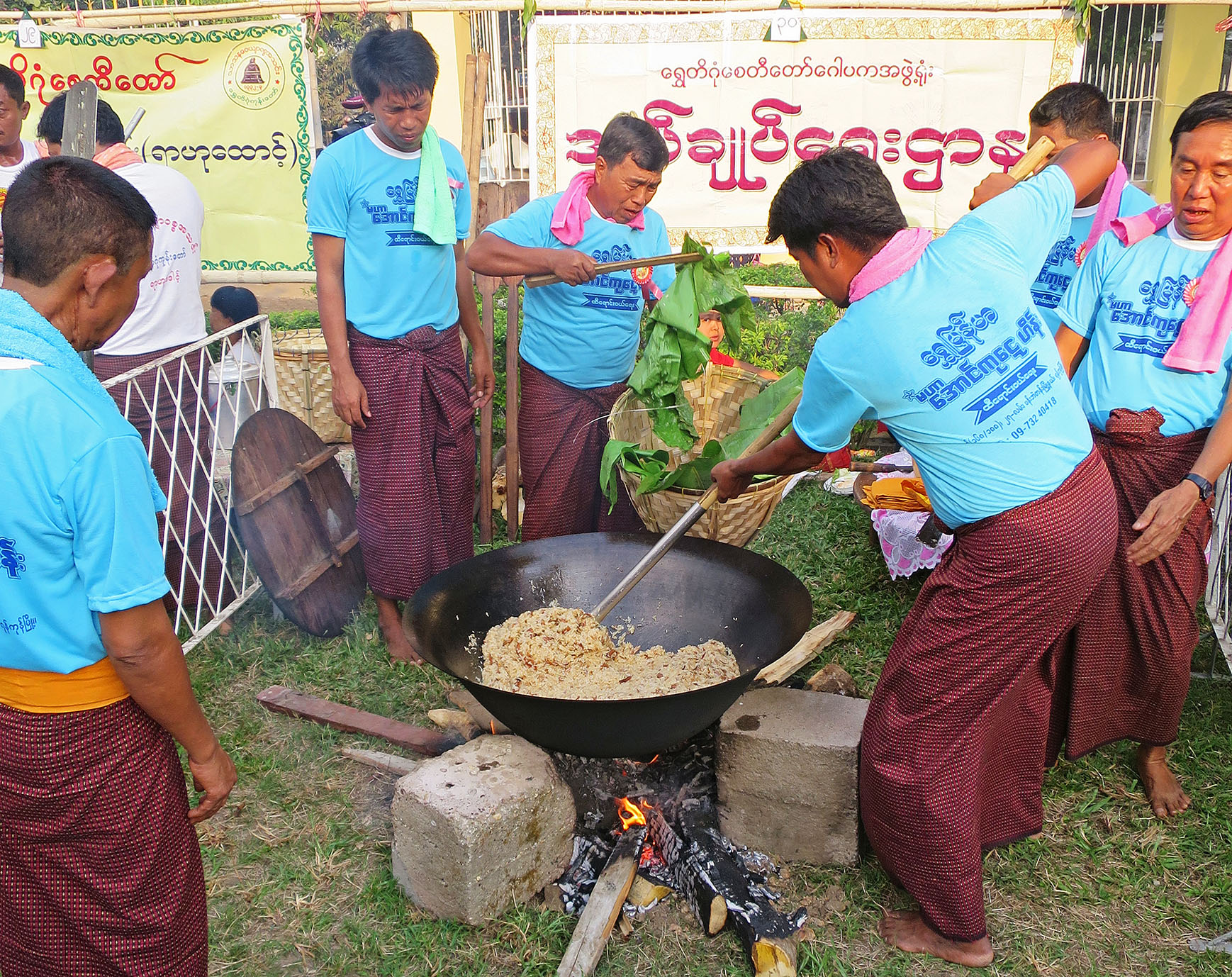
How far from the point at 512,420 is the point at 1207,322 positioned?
9.82 ft

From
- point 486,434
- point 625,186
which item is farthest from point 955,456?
point 486,434

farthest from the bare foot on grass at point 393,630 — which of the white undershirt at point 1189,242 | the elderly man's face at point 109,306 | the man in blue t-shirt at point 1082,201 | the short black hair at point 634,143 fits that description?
the white undershirt at point 1189,242

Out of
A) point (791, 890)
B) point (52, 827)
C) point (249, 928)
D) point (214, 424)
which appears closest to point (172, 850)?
point (52, 827)

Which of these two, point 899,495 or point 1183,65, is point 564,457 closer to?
point 899,495

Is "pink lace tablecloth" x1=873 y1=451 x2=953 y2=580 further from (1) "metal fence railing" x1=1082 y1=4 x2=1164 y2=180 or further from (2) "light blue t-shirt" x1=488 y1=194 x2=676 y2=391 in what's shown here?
(1) "metal fence railing" x1=1082 y1=4 x2=1164 y2=180

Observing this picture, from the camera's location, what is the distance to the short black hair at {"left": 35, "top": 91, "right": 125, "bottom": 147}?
3.84 metres

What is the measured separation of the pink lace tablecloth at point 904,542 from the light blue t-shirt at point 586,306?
136 cm

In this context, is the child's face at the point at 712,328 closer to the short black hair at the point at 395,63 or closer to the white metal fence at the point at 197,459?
the short black hair at the point at 395,63

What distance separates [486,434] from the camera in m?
4.79

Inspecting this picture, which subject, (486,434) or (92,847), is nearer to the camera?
(92,847)

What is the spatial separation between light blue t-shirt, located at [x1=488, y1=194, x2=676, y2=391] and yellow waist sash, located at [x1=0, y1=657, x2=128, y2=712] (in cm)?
244

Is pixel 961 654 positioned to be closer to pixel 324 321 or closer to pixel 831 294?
pixel 831 294

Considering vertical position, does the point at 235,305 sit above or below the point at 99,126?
below

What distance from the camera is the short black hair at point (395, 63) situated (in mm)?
3363
